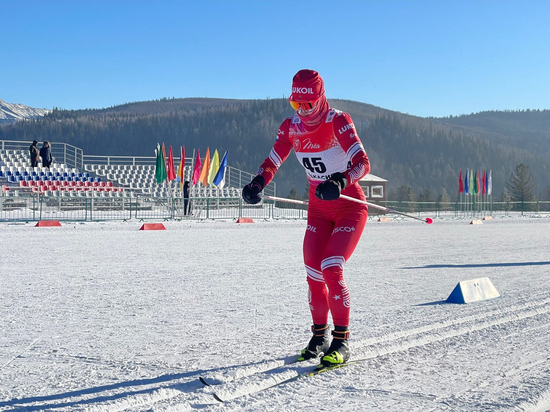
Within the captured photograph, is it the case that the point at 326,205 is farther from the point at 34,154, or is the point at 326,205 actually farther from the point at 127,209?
the point at 34,154

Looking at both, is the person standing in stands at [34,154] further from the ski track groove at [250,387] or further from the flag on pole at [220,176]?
the ski track groove at [250,387]

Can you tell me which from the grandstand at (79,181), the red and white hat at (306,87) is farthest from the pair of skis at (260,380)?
the grandstand at (79,181)

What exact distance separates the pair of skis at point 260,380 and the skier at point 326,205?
0.42ft

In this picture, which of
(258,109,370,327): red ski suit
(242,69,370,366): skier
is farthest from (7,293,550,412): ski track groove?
(258,109,370,327): red ski suit

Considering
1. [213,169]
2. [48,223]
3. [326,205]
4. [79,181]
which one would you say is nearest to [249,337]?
[326,205]

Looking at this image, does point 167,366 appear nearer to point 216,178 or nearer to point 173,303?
point 173,303

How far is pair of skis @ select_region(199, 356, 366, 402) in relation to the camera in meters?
3.71

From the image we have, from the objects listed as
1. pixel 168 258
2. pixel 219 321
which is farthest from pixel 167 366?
pixel 168 258

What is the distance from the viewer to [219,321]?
6.17m

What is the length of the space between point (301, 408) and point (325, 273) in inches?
52.0

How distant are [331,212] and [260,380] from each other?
1545 millimetres

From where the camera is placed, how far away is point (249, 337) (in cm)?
542

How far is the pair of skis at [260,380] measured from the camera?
3.71 metres

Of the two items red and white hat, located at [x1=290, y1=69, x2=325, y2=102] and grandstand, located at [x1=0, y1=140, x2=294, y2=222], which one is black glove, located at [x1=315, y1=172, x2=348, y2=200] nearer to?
red and white hat, located at [x1=290, y1=69, x2=325, y2=102]
